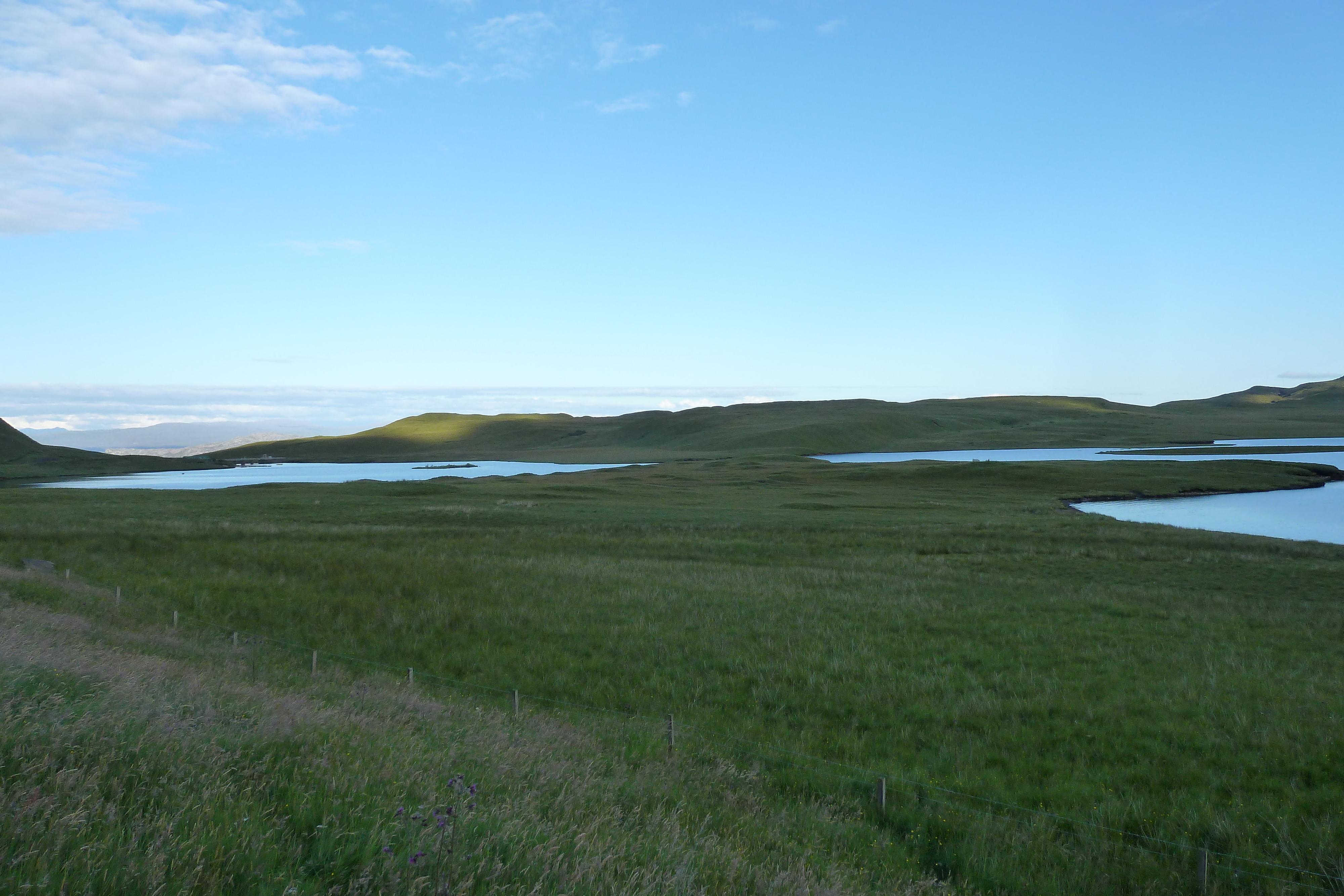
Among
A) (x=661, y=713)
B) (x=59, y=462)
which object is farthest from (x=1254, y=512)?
(x=59, y=462)

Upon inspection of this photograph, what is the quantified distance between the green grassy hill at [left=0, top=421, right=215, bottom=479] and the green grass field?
106169mm

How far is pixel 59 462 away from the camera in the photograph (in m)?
151

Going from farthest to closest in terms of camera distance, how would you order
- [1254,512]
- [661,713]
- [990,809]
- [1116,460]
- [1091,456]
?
[1091,456]
[1116,460]
[1254,512]
[661,713]
[990,809]

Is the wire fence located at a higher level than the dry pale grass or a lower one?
lower

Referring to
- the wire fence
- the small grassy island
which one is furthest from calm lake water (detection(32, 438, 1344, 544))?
the wire fence

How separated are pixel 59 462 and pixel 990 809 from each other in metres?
184

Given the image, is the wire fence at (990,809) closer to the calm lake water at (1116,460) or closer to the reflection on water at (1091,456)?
the calm lake water at (1116,460)

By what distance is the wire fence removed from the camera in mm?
9734

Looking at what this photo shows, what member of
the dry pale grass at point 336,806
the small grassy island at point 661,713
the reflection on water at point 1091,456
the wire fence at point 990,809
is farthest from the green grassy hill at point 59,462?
the dry pale grass at point 336,806

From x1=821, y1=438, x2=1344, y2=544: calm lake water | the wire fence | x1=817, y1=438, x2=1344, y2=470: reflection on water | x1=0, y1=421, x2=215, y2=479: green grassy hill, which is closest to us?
the wire fence

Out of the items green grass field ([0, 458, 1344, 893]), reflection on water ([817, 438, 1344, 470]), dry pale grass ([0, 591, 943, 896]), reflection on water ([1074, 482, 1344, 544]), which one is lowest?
reflection on water ([1074, 482, 1344, 544])

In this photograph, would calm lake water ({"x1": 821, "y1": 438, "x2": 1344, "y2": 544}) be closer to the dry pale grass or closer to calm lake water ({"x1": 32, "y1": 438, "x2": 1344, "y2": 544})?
calm lake water ({"x1": 32, "y1": 438, "x2": 1344, "y2": 544})

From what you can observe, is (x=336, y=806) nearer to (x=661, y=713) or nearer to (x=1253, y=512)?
(x=661, y=713)

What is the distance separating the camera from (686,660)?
64.6 feet
